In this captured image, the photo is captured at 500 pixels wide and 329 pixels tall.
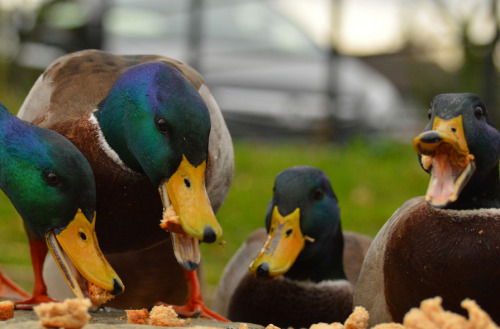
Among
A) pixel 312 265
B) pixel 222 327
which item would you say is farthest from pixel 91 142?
pixel 312 265

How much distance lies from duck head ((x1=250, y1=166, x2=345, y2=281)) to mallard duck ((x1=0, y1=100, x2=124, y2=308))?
0.62m

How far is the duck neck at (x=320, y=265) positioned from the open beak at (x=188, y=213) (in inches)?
31.4

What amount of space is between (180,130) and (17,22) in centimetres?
567

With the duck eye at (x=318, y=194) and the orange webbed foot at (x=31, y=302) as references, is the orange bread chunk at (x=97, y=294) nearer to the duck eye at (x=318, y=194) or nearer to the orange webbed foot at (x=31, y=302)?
the orange webbed foot at (x=31, y=302)

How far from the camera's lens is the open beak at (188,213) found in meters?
2.29

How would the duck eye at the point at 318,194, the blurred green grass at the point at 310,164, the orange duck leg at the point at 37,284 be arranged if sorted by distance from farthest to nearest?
the blurred green grass at the point at 310,164, the duck eye at the point at 318,194, the orange duck leg at the point at 37,284

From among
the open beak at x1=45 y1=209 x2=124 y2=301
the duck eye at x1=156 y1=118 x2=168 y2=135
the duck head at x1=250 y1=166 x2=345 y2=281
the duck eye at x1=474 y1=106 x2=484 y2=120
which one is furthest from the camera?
the duck head at x1=250 y1=166 x2=345 y2=281

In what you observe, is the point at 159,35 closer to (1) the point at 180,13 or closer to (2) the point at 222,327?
(1) the point at 180,13

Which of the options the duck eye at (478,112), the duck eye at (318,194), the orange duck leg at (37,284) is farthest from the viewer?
the duck eye at (318,194)

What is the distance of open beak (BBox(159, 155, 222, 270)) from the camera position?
2.29 metres

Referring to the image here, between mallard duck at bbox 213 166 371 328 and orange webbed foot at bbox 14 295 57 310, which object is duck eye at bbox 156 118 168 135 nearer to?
mallard duck at bbox 213 166 371 328

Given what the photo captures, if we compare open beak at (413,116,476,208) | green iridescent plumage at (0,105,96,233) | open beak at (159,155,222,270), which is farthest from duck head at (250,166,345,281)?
open beak at (413,116,476,208)

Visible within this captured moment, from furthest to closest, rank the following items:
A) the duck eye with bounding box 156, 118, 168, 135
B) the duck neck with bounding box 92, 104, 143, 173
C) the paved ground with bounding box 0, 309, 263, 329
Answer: the duck neck with bounding box 92, 104, 143, 173 < the duck eye with bounding box 156, 118, 168, 135 < the paved ground with bounding box 0, 309, 263, 329

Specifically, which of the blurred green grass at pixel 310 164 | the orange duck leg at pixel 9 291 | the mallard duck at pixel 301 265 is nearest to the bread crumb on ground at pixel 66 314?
the mallard duck at pixel 301 265
